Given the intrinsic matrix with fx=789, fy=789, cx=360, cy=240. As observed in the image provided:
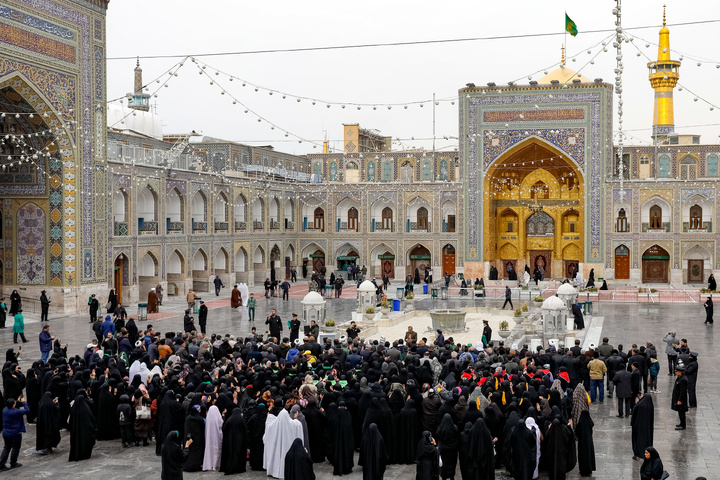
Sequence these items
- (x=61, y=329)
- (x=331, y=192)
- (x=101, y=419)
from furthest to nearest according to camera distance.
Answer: (x=331, y=192)
(x=61, y=329)
(x=101, y=419)

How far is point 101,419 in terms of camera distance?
1098 centimetres

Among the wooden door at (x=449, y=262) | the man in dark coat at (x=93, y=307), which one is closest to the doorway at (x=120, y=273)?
the man in dark coat at (x=93, y=307)

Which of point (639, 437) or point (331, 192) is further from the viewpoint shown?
point (331, 192)

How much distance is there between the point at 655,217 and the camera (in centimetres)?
3688

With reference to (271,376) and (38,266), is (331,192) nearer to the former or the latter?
(38,266)

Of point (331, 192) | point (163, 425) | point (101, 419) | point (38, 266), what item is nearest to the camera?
point (163, 425)

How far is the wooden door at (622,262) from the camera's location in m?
36.9

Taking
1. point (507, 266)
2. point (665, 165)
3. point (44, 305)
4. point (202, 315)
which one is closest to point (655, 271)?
point (665, 165)

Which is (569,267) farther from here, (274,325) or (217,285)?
(274,325)

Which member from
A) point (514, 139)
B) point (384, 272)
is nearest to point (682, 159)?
point (514, 139)

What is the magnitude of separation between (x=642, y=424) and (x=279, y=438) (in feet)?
15.1

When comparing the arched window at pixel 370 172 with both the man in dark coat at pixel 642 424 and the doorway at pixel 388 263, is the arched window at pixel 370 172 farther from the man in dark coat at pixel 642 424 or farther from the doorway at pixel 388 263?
the man in dark coat at pixel 642 424

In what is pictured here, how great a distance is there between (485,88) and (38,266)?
71.8ft

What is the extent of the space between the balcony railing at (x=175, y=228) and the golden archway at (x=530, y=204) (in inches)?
573
